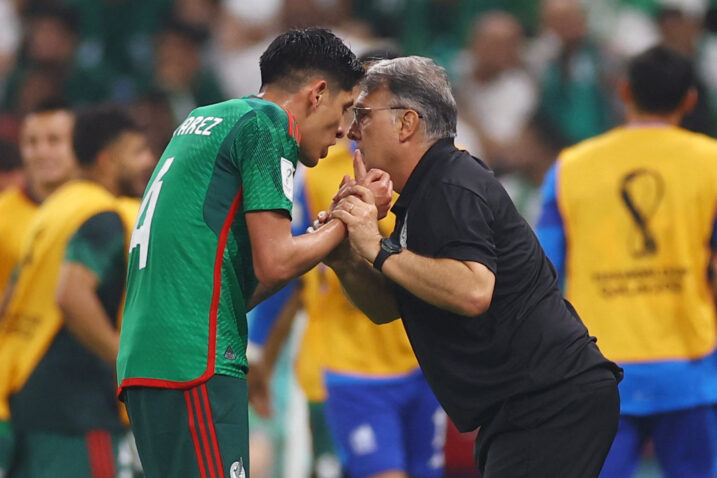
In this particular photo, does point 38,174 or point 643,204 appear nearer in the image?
point 643,204

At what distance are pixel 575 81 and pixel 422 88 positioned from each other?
7503mm

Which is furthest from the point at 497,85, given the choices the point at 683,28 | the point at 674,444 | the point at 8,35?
the point at 674,444

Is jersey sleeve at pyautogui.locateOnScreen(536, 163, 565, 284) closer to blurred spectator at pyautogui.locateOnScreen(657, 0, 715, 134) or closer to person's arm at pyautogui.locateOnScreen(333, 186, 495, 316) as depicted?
person's arm at pyautogui.locateOnScreen(333, 186, 495, 316)

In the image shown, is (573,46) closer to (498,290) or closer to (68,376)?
(68,376)

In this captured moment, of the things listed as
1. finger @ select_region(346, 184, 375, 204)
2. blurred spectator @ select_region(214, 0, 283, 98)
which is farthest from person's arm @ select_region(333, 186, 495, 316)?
blurred spectator @ select_region(214, 0, 283, 98)

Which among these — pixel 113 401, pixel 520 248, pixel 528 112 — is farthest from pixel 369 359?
pixel 528 112

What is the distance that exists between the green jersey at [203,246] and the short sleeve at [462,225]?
1.74ft

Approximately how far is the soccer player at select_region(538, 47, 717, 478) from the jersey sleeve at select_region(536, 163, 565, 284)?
0.03ft

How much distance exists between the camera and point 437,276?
14.8 ft

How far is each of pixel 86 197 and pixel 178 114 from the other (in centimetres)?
584

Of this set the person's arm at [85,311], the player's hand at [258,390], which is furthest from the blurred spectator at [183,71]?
the person's arm at [85,311]

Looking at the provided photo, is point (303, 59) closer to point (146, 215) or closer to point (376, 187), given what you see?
point (376, 187)

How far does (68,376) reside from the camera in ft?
22.4

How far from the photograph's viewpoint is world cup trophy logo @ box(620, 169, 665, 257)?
263 inches
